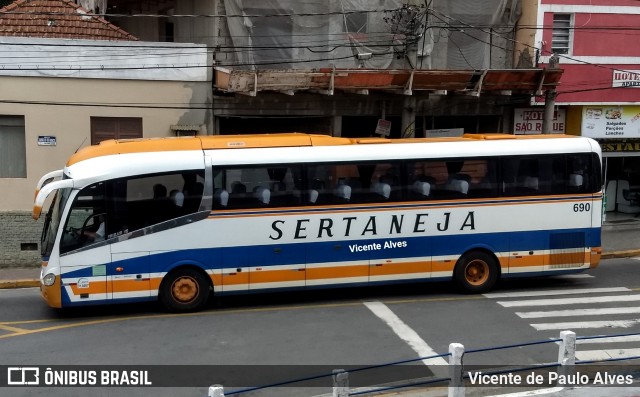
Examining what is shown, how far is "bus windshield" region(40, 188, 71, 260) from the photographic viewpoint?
12.5m

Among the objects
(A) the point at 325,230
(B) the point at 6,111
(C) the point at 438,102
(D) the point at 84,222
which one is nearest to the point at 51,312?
(D) the point at 84,222

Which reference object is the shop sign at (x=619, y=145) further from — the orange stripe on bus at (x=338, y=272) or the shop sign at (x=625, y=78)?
the orange stripe on bus at (x=338, y=272)

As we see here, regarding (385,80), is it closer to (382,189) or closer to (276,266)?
(382,189)

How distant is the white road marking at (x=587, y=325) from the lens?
12.2m

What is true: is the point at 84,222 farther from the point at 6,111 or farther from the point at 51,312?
the point at 6,111

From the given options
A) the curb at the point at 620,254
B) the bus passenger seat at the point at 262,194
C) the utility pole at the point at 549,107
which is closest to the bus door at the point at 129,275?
the bus passenger seat at the point at 262,194

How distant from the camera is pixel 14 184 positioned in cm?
1822

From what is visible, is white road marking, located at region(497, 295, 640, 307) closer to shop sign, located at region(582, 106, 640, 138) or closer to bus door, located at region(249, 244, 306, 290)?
bus door, located at region(249, 244, 306, 290)

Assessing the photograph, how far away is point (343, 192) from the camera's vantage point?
13.6 meters

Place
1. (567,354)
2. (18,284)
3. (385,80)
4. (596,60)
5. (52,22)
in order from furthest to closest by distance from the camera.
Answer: (596,60), (385,80), (52,22), (18,284), (567,354)

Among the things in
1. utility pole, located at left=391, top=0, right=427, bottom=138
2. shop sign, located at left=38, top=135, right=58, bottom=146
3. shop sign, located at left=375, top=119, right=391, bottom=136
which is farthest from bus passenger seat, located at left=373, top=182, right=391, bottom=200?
shop sign, located at left=38, top=135, right=58, bottom=146

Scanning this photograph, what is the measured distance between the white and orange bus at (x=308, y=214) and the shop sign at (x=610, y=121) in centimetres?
778

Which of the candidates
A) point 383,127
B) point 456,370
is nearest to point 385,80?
point 383,127

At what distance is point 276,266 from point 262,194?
1382 mm
